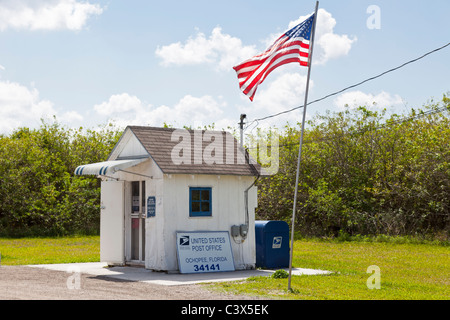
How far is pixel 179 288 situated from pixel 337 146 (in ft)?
59.0

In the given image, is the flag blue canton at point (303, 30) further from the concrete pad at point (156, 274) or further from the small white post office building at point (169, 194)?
the concrete pad at point (156, 274)

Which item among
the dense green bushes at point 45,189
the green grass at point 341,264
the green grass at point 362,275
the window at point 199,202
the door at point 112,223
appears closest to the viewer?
the green grass at point 362,275

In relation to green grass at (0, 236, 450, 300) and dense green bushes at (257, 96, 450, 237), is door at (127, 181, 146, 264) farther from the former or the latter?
dense green bushes at (257, 96, 450, 237)

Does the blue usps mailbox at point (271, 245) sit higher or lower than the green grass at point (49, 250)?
higher

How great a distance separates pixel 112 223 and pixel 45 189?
15734 millimetres

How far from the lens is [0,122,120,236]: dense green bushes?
30234mm

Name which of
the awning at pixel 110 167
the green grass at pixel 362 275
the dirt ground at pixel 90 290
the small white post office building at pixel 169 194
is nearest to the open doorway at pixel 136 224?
the small white post office building at pixel 169 194

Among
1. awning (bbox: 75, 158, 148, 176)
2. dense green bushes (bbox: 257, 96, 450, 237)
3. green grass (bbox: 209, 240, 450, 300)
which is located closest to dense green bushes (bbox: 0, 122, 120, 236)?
dense green bushes (bbox: 257, 96, 450, 237)

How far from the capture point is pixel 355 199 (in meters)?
27.3

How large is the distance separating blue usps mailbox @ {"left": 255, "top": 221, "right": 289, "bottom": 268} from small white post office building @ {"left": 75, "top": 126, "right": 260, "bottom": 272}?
0.63 ft

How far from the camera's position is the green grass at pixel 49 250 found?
18.0 m
